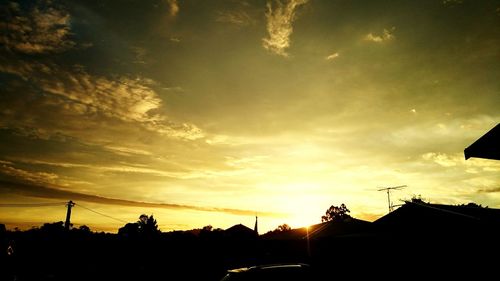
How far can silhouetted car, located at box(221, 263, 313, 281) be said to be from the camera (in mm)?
10195

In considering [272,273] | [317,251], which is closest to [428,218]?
[272,273]

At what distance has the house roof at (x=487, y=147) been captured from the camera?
3.96 meters

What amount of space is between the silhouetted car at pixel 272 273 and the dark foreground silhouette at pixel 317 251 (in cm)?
41

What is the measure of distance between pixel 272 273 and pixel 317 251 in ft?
65.7

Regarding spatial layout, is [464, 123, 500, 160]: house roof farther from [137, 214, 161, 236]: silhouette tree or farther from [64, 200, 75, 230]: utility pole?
[137, 214, 161, 236]: silhouette tree

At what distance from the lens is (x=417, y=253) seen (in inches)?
480

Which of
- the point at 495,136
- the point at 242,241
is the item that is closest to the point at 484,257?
the point at 495,136

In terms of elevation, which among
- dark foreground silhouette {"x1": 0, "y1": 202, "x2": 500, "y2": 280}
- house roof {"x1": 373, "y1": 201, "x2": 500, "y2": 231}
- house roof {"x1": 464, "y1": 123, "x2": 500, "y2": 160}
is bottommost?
dark foreground silhouette {"x1": 0, "y1": 202, "x2": 500, "y2": 280}

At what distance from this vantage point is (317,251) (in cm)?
2886

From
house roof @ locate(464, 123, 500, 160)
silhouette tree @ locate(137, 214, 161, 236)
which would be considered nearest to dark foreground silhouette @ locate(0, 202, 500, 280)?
house roof @ locate(464, 123, 500, 160)

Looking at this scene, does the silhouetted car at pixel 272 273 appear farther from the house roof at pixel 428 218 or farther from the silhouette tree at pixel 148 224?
the silhouette tree at pixel 148 224

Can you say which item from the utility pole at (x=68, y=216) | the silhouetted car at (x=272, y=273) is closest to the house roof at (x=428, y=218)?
the silhouetted car at (x=272, y=273)

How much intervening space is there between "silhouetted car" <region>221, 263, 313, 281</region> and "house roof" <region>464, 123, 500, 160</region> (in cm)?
756

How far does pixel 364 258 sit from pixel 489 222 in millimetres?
10824
